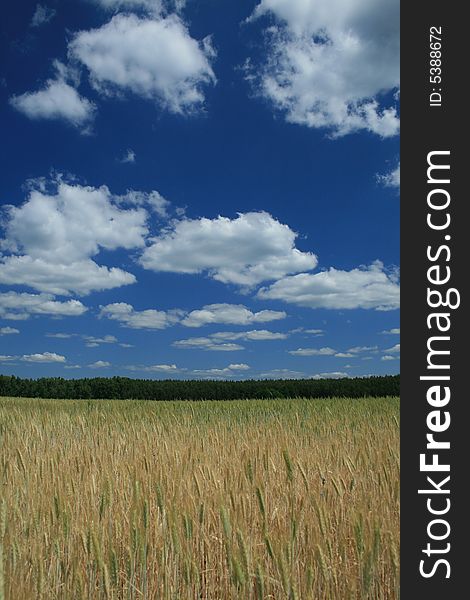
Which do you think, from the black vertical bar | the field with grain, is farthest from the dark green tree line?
the black vertical bar

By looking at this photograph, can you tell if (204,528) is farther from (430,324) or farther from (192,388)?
(192,388)

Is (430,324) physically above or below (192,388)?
above

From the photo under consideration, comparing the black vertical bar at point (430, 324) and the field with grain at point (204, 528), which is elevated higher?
the black vertical bar at point (430, 324)

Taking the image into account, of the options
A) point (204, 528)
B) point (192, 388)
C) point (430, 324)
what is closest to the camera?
point (430, 324)

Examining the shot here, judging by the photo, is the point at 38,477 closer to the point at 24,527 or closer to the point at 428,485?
the point at 24,527

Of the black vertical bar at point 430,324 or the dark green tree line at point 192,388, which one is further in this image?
the dark green tree line at point 192,388

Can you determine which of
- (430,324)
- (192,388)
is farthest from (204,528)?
(192,388)

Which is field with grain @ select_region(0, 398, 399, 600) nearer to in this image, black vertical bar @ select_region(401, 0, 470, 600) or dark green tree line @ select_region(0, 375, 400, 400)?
black vertical bar @ select_region(401, 0, 470, 600)

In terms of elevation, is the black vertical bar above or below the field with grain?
above

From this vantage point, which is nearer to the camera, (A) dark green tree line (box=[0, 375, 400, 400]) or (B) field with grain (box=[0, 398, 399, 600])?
(B) field with grain (box=[0, 398, 399, 600])

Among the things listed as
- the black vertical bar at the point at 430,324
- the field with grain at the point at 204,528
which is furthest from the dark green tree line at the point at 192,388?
the black vertical bar at the point at 430,324

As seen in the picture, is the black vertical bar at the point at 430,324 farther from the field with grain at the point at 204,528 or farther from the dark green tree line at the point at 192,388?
the dark green tree line at the point at 192,388

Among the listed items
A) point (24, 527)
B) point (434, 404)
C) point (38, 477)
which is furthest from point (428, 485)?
point (38, 477)

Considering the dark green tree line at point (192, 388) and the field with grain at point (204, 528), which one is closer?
the field with grain at point (204, 528)
